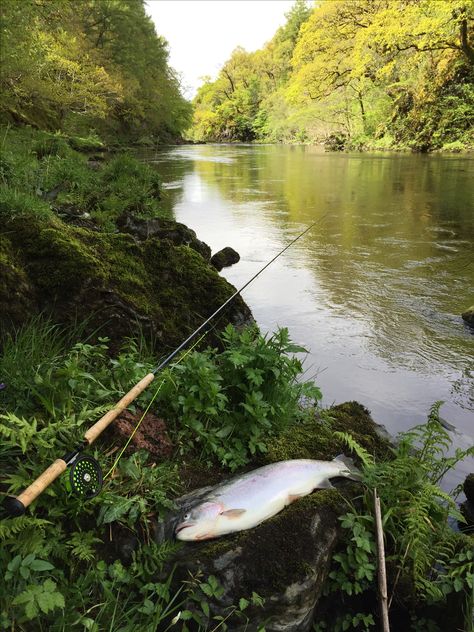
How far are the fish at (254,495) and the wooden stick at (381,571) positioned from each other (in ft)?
1.02

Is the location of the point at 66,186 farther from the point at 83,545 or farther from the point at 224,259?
the point at 83,545

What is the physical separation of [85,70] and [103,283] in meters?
26.0

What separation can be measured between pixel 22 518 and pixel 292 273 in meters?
6.61

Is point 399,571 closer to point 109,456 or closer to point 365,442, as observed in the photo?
point 365,442

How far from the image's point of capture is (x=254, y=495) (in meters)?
2.38

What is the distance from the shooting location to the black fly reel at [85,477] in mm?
2074

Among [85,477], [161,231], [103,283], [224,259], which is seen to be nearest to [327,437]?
[85,477]

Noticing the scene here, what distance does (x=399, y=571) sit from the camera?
2264 mm

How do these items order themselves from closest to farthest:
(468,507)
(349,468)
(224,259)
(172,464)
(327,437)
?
(172,464) < (349,468) < (468,507) < (327,437) < (224,259)

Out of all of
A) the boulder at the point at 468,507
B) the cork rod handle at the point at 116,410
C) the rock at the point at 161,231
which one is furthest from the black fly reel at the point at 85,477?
the rock at the point at 161,231

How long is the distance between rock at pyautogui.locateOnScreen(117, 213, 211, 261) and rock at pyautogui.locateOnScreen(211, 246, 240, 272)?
0.24 meters

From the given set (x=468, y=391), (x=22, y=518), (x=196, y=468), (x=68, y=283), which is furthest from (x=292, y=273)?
(x=22, y=518)

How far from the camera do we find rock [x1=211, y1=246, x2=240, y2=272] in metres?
8.22

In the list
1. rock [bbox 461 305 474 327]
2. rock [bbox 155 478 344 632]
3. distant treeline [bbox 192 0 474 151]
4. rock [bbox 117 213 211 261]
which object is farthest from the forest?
distant treeline [bbox 192 0 474 151]
